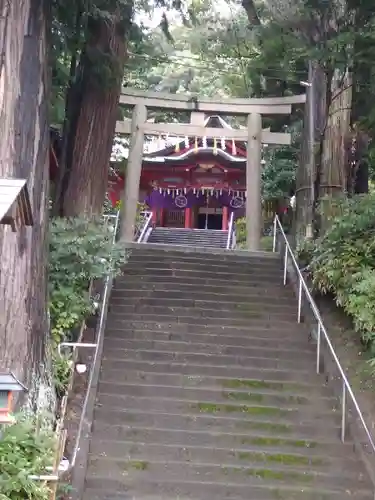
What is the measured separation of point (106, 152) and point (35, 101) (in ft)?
10.7

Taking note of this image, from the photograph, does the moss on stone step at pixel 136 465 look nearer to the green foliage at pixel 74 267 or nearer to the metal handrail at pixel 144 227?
the green foliage at pixel 74 267

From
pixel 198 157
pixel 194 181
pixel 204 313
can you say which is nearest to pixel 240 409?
pixel 204 313

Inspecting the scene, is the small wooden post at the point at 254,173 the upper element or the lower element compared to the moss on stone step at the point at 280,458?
upper

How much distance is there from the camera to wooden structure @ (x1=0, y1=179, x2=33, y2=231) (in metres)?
3.35

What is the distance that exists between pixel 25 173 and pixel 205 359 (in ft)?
10.6

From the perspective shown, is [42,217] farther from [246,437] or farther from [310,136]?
[310,136]

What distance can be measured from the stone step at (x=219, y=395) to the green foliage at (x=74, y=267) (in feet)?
2.71

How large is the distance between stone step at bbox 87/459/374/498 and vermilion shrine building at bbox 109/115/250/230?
1489cm

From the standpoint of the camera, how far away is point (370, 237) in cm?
773

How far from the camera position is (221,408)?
6.42 m

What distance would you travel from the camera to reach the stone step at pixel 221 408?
6.32m

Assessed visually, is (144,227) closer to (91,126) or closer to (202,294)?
(202,294)

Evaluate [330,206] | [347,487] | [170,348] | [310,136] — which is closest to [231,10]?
[310,136]

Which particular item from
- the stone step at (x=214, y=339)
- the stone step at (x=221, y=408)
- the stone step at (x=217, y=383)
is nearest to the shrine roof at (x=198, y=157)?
the stone step at (x=214, y=339)
